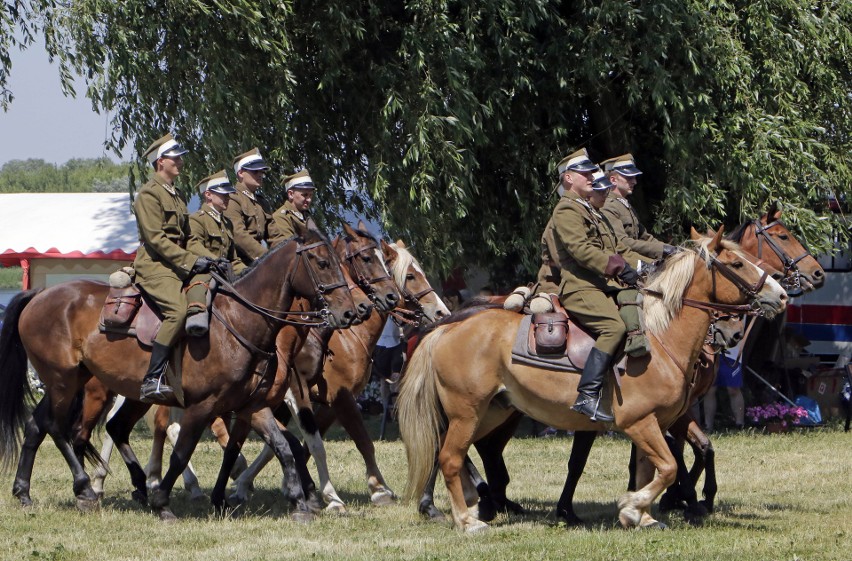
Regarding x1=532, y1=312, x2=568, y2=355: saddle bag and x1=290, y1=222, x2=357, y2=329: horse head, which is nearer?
x1=532, y1=312, x2=568, y2=355: saddle bag

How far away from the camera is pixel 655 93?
1556 cm

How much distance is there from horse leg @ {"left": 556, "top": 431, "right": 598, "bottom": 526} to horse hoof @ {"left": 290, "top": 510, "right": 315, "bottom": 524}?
6.60 feet

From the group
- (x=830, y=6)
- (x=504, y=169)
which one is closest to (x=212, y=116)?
(x=504, y=169)

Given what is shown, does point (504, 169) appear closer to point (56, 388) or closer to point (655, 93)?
point (655, 93)

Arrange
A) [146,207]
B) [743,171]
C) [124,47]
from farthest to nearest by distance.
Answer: [743,171] < [124,47] < [146,207]

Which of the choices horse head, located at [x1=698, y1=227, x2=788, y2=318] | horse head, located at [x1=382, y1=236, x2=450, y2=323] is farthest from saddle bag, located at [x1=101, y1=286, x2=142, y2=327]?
horse head, located at [x1=698, y1=227, x2=788, y2=318]

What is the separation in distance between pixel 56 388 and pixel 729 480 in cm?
690

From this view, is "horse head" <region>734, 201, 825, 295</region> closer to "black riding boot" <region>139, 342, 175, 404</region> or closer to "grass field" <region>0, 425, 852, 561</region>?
"grass field" <region>0, 425, 852, 561</region>

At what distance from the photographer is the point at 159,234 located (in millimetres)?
9648

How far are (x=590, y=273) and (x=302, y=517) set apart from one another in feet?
10.1

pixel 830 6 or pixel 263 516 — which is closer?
pixel 263 516

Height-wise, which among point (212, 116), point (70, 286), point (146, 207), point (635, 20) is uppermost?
point (635, 20)

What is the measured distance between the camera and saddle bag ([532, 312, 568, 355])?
9031mm

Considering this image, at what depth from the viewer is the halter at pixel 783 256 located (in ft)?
37.7
